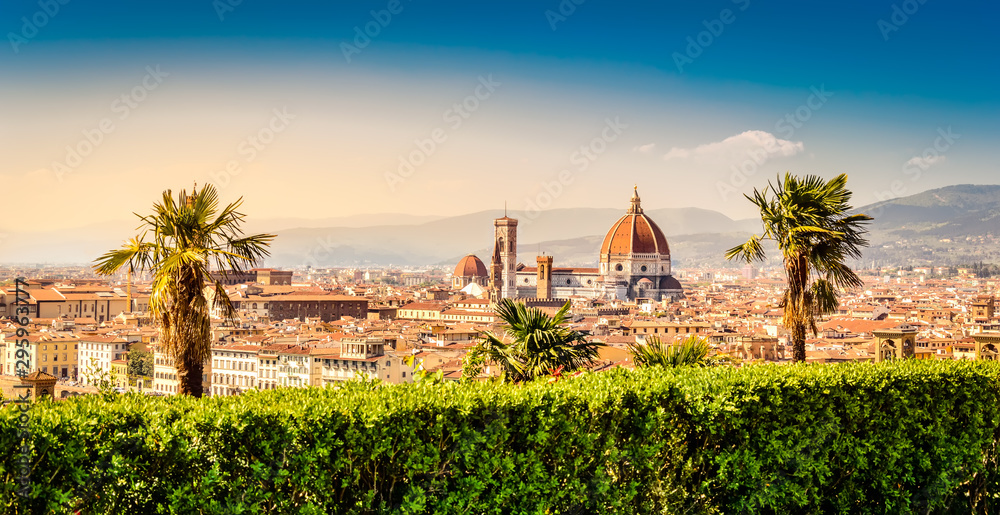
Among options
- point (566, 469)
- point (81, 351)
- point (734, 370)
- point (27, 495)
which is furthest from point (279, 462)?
point (81, 351)

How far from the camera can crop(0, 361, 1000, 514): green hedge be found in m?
4.03

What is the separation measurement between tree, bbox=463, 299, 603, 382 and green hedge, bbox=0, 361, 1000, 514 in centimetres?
173

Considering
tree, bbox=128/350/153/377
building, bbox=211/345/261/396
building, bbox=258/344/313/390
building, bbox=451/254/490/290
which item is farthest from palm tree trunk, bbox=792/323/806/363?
building, bbox=451/254/490/290

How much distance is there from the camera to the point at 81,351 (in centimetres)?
4266

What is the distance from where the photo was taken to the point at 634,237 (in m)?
109

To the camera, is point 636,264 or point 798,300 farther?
point 636,264

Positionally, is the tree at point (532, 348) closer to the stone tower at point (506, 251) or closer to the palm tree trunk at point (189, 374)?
the palm tree trunk at point (189, 374)

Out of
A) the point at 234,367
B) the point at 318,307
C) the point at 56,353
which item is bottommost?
the point at 234,367

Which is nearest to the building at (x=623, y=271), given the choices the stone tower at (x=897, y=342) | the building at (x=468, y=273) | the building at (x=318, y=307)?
the building at (x=468, y=273)

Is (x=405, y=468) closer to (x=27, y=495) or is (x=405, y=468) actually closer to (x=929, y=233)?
(x=27, y=495)

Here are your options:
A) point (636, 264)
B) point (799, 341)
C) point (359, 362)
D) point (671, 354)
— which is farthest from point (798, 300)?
point (636, 264)

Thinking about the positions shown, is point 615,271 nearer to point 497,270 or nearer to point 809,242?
point 497,270

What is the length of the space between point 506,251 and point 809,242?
4081 inches

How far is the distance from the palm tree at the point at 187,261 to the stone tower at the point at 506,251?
104 meters
